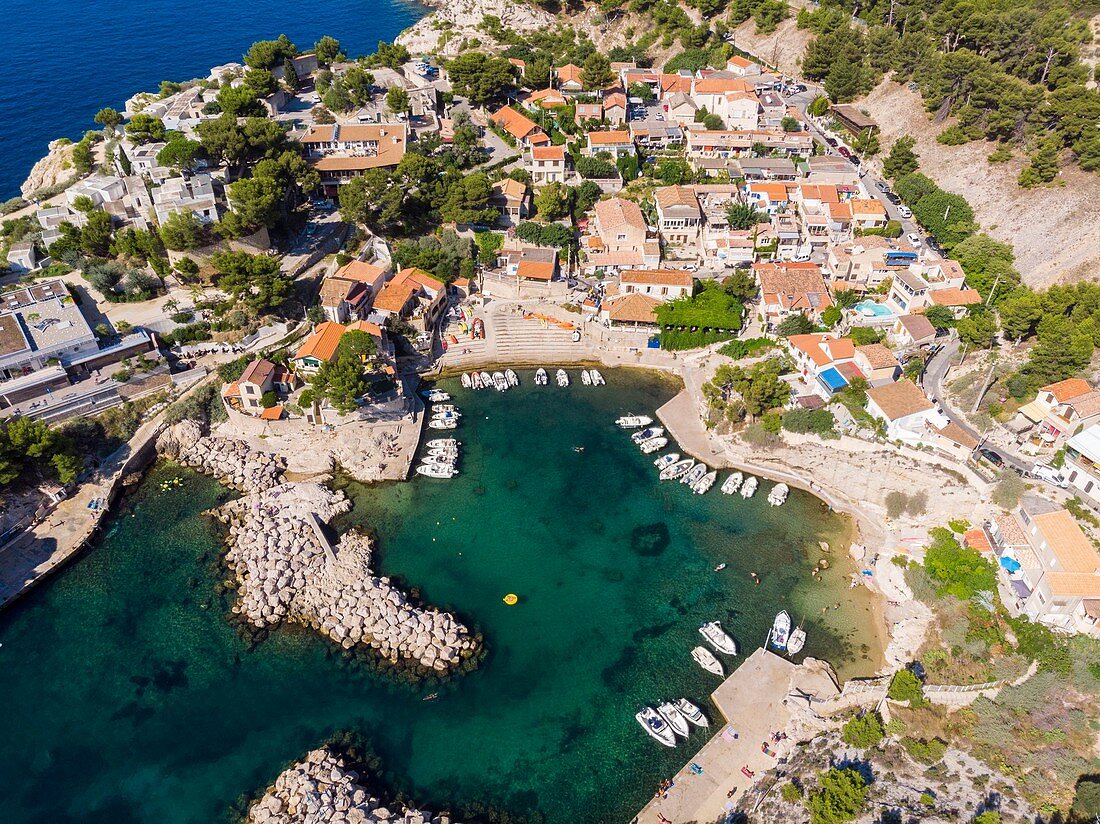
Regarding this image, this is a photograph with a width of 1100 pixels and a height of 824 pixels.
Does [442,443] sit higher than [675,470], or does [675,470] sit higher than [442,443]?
[675,470]

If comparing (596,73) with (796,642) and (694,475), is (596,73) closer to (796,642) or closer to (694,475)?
(694,475)

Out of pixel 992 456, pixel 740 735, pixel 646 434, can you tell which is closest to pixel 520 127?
pixel 646 434

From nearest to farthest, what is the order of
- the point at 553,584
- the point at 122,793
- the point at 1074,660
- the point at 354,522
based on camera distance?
the point at 122,793, the point at 1074,660, the point at 553,584, the point at 354,522

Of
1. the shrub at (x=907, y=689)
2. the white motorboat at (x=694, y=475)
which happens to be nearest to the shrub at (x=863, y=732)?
the shrub at (x=907, y=689)

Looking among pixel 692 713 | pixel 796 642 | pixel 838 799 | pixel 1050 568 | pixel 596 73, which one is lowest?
pixel 692 713

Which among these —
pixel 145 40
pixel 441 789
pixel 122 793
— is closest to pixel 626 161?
pixel 441 789

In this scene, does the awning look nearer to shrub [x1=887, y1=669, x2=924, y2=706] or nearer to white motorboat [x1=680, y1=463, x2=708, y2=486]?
white motorboat [x1=680, y1=463, x2=708, y2=486]

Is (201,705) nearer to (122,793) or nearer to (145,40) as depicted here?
(122,793)
